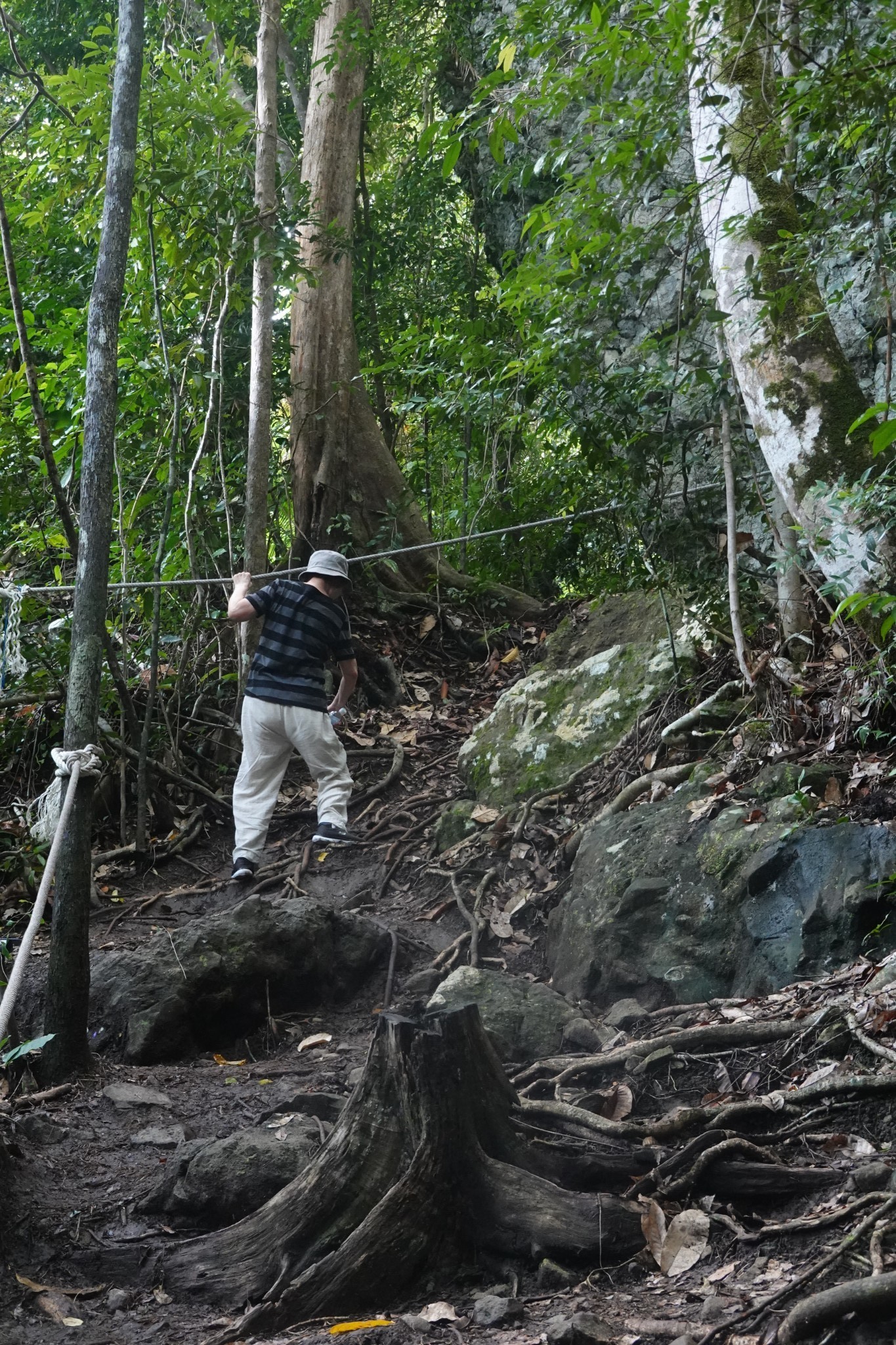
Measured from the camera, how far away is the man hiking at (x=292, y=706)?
6.12m

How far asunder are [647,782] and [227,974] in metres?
2.27

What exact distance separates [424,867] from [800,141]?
4.25 m

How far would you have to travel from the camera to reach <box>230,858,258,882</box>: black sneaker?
20.4 ft

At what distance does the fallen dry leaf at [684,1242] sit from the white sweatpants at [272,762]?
4.05 meters

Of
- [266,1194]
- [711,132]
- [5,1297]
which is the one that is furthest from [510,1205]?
[711,132]

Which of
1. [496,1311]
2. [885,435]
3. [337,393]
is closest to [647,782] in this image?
[496,1311]

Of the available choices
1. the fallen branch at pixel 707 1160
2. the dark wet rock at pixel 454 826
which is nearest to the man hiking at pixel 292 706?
the dark wet rock at pixel 454 826

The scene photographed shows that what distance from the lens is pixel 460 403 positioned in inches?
288

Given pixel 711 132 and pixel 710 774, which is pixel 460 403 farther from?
pixel 710 774

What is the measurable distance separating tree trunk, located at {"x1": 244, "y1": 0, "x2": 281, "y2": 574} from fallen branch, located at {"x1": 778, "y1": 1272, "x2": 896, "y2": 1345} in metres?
5.61

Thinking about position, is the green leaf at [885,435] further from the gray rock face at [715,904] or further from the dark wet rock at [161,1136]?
the dark wet rock at [161,1136]

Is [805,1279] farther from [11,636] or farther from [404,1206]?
[11,636]

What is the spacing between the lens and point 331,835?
20.5 feet

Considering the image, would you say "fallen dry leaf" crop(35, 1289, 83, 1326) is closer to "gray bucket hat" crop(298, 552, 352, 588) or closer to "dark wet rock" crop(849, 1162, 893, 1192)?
"dark wet rock" crop(849, 1162, 893, 1192)
